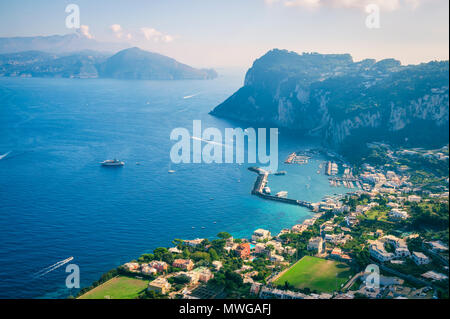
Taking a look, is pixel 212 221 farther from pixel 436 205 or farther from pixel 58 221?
pixel 436 205

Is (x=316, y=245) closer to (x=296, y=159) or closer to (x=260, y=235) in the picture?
(x=260, y=235)

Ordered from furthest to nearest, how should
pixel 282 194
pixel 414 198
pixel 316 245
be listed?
pixel 282 194 < pixel 414 198 < pixel 316 245

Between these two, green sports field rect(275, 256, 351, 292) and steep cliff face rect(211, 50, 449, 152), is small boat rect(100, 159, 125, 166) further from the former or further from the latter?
steep cliff face rect(211, 50, 449, 152)

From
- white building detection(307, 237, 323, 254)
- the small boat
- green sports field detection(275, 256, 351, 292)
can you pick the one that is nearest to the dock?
the small boat

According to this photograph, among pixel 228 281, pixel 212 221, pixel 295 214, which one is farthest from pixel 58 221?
pixel 295 214

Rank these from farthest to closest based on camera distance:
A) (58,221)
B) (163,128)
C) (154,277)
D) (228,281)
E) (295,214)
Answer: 1. (163,128)
2. (295,214)
3. (58,221)
4. (154,277)
5. (228,281)

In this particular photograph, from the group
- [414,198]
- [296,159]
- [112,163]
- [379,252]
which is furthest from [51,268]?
[296,159]
